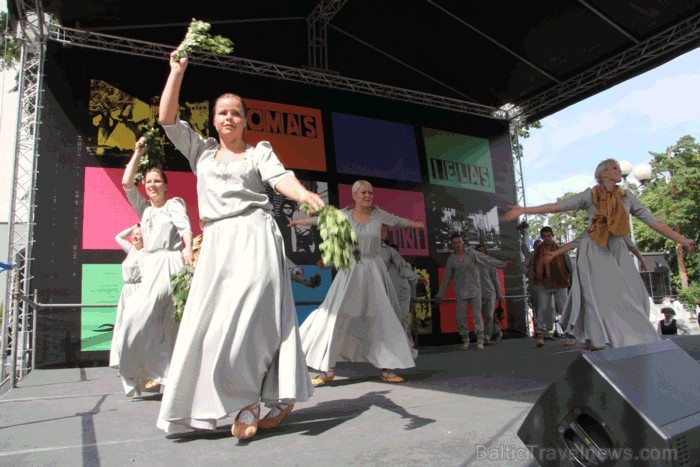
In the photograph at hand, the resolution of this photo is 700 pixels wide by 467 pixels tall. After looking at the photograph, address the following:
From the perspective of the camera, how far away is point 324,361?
5.16 meters

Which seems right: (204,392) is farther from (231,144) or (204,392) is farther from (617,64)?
(617,64)

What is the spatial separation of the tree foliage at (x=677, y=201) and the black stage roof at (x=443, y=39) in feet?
72.7

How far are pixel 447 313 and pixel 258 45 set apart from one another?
20.3 feet

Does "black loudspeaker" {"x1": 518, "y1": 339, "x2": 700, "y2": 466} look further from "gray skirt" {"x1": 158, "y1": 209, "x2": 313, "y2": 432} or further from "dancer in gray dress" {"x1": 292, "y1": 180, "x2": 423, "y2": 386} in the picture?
"dancer in gray dress" {"x1": 292, "y1": 180, "x2": 423, "y2": 386}

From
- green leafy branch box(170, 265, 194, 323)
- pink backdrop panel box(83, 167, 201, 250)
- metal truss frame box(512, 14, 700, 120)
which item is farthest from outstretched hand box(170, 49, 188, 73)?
metal truss frame box(512, 14, 700, 120)

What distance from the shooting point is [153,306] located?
4.74 metres

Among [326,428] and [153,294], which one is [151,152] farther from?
[326,428]

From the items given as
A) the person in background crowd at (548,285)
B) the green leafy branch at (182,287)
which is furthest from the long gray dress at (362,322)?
the person in background crowd at (548,285)

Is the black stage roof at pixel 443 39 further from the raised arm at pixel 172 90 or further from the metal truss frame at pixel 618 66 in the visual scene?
the raised arm at pixel 172 90

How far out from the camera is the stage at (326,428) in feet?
8.41

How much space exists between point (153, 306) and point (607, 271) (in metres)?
4.01

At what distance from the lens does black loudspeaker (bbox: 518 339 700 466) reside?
1.64 m

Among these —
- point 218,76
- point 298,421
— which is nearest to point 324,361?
point 298,421

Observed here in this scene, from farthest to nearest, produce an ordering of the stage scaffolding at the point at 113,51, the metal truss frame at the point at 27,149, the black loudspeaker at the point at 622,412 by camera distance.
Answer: the metal truss frame at the point at 27,149 → the stage scaffolding at the point at 113,51 → the black loudspeaker at the point at 622,412
